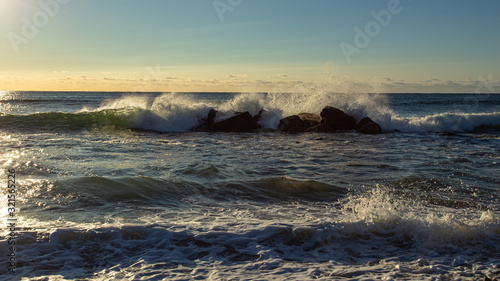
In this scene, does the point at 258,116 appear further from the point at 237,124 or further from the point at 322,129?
the point at 322,129

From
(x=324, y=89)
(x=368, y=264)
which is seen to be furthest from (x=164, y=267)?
(x=324, y=89)

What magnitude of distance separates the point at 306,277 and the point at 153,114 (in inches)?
656

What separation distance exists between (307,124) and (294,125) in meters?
0.71

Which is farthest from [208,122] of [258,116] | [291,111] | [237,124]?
[291,111]

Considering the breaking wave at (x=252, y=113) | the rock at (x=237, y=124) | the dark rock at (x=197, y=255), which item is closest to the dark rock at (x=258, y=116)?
the breaking wave at (x=252, y=113)

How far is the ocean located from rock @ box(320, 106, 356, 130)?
16.1 ft

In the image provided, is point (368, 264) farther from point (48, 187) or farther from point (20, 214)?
point (48, 187)

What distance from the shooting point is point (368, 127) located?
16.8 metres

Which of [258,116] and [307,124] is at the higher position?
[258,116]

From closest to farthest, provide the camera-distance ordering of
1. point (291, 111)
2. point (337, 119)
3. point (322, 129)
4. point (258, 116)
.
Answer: point (322, 129), point (337, 119), point (258, 116), point (291, 111)

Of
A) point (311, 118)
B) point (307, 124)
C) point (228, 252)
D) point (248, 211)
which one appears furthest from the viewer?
point (311, 118)

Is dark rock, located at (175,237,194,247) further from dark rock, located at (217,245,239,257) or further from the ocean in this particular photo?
dark rock, located at (217,245,239,257)

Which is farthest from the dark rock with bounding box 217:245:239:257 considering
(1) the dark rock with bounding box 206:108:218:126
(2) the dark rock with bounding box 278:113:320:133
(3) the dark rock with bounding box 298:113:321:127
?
(1) the dark rock with bounding box 206:108:218:126

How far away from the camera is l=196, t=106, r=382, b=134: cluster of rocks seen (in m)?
17.0
